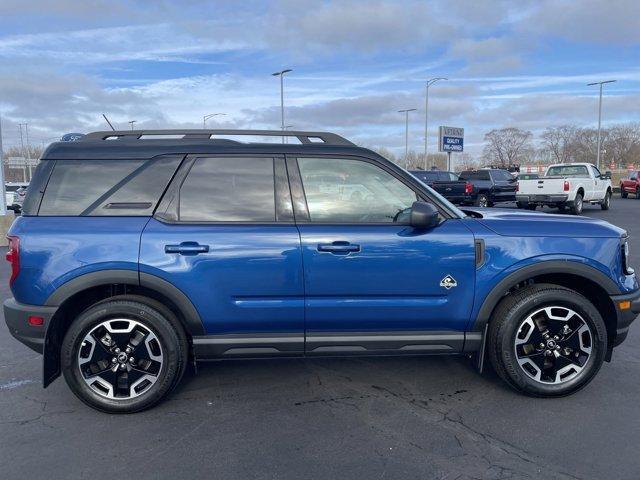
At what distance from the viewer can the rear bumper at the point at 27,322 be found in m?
3.40

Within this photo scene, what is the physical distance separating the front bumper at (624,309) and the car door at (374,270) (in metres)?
1.13

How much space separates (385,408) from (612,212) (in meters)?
20.3

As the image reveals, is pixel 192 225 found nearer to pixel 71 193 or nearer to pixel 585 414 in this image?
pixel 71 193

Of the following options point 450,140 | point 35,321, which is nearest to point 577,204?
point 35,321

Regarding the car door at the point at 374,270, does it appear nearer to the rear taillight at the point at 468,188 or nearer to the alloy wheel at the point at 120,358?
the alloy wheel at the point at 120,358

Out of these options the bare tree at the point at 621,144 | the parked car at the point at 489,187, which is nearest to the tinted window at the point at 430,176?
the parked car at the point at 489,187

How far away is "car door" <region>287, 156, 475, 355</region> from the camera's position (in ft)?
11.4

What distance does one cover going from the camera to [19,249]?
11.1 feet

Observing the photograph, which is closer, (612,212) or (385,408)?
(385,408)

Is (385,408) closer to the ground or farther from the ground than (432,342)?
closer to the ground

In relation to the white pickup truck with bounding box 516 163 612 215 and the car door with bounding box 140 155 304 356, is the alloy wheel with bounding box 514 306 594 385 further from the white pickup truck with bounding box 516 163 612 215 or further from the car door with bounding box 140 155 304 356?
the white pickup truck with bounding box 516 163 612 215

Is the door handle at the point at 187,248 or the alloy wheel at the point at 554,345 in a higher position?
the door handle at the point at 187,248

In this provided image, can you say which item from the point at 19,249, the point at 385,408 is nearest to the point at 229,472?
the point at 385,408

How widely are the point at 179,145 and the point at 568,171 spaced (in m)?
19.4
